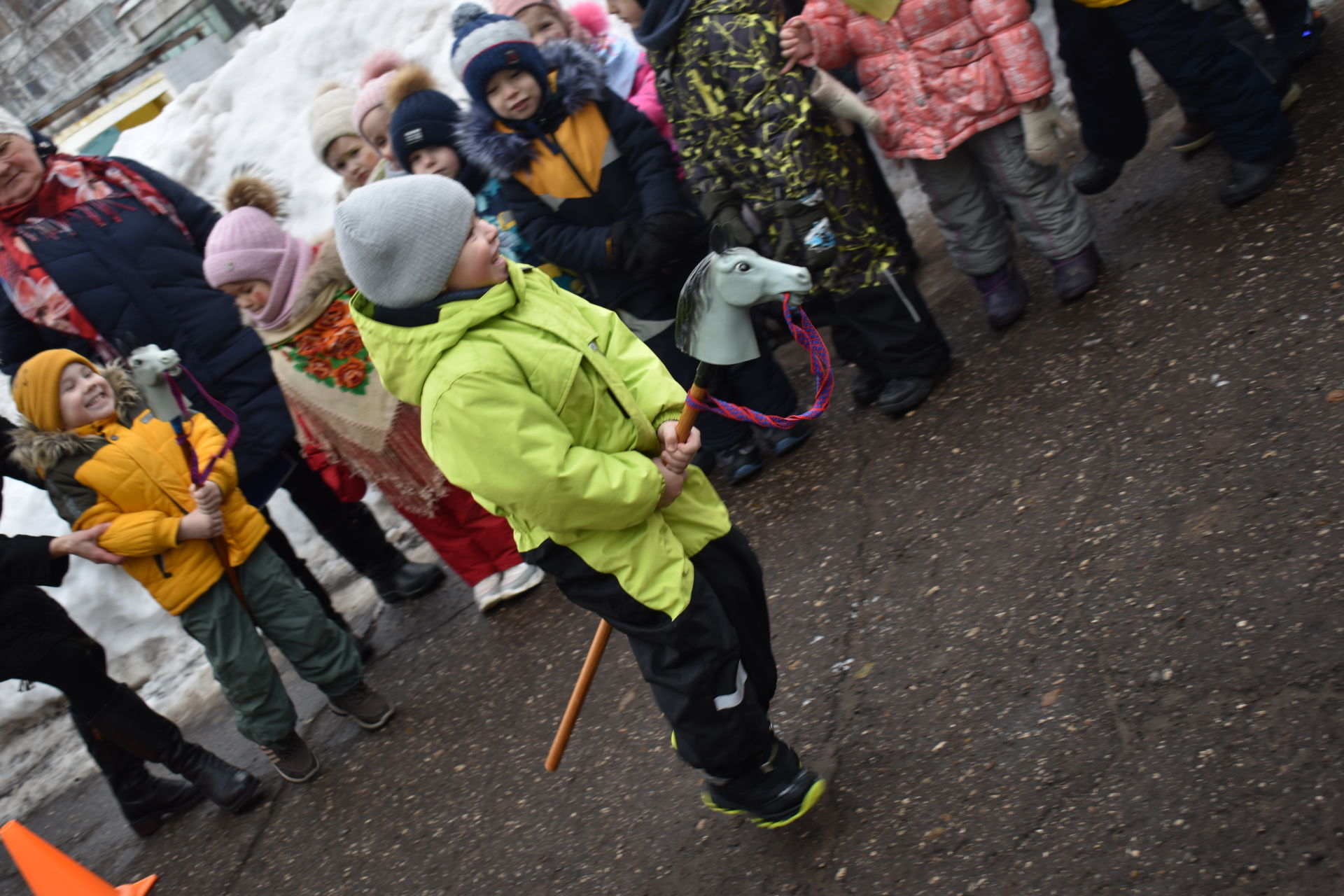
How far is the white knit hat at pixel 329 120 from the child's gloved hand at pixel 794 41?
1.99 m

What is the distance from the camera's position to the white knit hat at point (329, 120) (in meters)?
4.71

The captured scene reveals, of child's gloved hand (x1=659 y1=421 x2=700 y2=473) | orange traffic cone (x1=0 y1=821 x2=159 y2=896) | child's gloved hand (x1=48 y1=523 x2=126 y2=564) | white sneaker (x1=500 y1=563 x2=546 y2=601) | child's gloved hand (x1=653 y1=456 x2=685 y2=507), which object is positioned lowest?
white sneaker (x1=500 y1=563 x2=546 y2=601)

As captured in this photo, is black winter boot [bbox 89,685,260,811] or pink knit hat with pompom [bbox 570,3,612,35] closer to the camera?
black winter boot [bbox 89,685,260,811]

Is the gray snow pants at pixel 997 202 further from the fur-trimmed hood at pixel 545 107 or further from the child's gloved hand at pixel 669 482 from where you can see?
the child's gloved hand at pixel 669 482

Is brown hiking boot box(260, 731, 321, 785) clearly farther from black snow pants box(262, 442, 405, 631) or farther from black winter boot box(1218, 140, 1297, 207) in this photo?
black winter boot box(1218, 140, 1297, 207)

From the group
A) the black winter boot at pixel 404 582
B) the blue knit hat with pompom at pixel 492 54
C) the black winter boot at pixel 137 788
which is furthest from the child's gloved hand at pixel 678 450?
the black winter boot at pixel 404 582

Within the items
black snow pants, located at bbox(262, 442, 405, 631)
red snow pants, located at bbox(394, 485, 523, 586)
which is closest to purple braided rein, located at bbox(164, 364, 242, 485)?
black snow pants, located at bbox(262, 442, 405, 631)

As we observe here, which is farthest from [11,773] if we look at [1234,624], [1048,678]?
[1234,624]

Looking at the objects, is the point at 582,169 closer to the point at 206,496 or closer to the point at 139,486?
the point at 206,496

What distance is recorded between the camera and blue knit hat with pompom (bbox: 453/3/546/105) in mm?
3742

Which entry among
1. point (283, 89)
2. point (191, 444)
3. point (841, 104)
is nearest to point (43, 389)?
point (191, 444)

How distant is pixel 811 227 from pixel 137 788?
3.20 metres

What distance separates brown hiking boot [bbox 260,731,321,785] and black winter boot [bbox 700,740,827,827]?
2.06m

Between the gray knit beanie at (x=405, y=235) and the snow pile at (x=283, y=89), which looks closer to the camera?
the gray knit beanie at (x=405, y=235)
